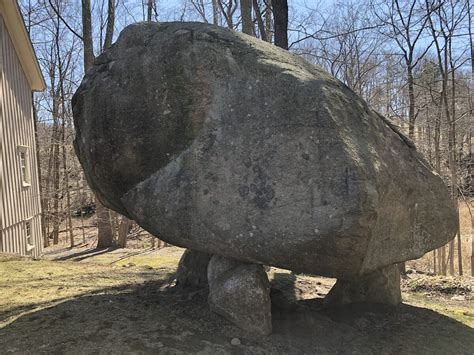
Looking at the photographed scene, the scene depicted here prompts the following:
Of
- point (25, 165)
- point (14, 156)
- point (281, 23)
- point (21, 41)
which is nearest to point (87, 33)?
point (21, 41)

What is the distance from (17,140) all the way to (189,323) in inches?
438

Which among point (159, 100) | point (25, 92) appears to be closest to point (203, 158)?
point (159, 100)

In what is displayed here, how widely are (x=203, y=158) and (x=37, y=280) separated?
368 centimetres

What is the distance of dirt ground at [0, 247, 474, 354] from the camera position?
3820 millimetres

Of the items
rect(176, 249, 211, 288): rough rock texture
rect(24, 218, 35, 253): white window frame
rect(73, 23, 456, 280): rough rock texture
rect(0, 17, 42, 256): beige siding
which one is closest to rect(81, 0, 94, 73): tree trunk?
rect(0, 17, 42, 256): beige siding

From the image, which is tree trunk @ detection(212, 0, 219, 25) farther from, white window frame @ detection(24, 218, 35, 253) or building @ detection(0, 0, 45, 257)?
white window frame @ detection(24, 218, 35, 253)

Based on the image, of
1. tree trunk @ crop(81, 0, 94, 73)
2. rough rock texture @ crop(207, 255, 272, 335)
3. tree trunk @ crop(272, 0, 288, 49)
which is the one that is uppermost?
tree trunk @ crop(81, 0, 94, 73)

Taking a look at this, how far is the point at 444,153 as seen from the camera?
639 inches

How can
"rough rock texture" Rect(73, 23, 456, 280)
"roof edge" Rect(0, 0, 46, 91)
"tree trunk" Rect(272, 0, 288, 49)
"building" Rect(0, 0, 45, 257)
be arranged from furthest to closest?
"roof edge" Rect(0, 0, 46, 91)
"building" Rect(0, 0, 45, 257)
"tree trunk" Rect(272, 0, 288, 49)
"rough rock texture" Rect(73, 23, 456, 280)

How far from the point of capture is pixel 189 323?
4223mm

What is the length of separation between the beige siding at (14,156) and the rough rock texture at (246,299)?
9.08m

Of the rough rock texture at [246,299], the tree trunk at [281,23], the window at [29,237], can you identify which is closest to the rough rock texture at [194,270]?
the rough rock texture at [246,299]

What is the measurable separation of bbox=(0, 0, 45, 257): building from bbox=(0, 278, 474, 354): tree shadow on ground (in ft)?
26.2

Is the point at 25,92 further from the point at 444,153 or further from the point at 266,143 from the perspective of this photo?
the point at 444,153
